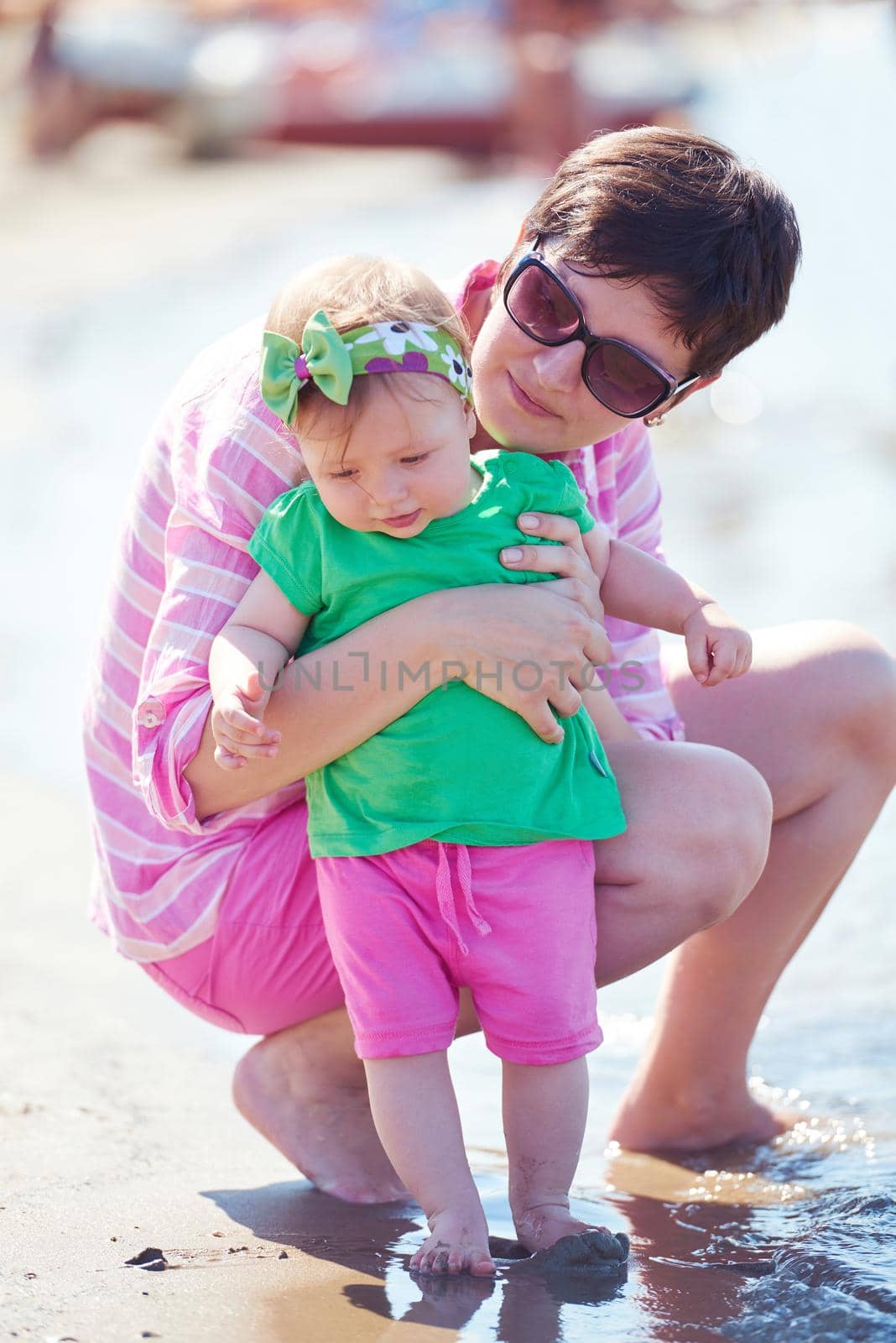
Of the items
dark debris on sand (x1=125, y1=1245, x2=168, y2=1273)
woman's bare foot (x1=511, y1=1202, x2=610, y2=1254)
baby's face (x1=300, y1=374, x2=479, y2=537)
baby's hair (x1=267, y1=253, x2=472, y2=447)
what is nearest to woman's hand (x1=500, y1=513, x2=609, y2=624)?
baby's face (x1=300, y1=374, x2=479, y2=537)

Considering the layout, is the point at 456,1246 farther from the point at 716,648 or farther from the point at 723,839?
the point at 716,648

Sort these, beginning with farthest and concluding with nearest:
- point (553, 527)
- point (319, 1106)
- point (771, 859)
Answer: point (771, 859), point (319, 1106), point (553, 527)

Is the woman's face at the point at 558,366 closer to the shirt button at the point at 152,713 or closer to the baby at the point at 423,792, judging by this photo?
the baby at the point at 423,792

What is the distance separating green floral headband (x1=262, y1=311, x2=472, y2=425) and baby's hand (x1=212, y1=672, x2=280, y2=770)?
31cm

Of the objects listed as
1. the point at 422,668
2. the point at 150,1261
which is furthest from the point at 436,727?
the point at 150,1261

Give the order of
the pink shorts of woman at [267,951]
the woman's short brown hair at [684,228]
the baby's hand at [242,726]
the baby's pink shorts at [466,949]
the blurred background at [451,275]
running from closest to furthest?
the baby's hand at [242,726] < the baby's pink shorts at [466,949] < the woman's short brown hair at [684,228] < the pink shorts of woman at [267,951] < the blurred background at [451,275]

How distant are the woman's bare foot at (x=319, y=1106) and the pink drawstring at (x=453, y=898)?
0.38m

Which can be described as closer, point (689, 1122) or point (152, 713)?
point (152, 713)

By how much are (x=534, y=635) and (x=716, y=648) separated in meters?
0.23

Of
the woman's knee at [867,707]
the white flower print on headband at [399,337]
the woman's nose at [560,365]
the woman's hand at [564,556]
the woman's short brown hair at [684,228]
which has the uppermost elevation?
the woman's short brown hair at [684,228]

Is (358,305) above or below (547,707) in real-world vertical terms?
above

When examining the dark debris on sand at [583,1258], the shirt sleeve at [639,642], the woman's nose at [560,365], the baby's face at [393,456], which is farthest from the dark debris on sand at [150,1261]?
the woman's nose at [560,365]

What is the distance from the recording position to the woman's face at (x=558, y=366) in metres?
1.96

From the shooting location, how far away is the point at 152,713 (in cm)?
196
